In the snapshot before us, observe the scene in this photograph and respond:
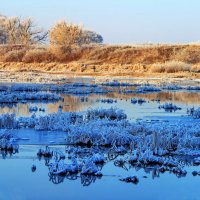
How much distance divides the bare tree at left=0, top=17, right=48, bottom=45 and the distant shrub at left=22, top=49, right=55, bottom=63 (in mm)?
15498

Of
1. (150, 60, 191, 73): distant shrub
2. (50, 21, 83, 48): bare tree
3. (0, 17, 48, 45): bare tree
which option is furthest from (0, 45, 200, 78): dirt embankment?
(0, 17, 48, 45): bare tree

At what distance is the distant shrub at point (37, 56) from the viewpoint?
63.2m

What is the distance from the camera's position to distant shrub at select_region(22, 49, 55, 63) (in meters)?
63.2

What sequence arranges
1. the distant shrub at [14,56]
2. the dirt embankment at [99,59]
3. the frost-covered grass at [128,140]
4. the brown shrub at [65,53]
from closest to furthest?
the frost-covered grass at [128,140]
the dirt embankment at [99,59]
the brown shrub at [65,53]
the distant shrub at [14,56]

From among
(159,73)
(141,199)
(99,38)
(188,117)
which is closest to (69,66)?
(159,73)

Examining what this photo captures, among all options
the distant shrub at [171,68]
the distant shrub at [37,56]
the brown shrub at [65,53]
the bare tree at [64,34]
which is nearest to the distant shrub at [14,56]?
the distant shrub at [37,56]

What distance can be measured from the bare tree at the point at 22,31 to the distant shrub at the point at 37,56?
15498 millimetres

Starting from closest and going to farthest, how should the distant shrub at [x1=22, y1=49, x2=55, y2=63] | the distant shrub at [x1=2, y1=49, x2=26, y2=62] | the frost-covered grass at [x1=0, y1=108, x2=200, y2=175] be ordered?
the frost-covered grass at [x1=0, y1=108, x2=200, y2=175]
the distant shrub at [x1=22, y1=49, x2=55, y2=63]
the distant shrub at [x1=2, y1=49, x2=26, y2=62]

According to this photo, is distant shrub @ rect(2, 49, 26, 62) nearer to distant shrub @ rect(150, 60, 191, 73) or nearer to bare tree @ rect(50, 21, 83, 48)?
bare tree @ rect(50, 21, 83, 48)

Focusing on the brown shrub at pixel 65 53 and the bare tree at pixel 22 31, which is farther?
the bare tree at pixel 22 31

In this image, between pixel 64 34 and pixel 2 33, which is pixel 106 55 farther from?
pixel 2 33

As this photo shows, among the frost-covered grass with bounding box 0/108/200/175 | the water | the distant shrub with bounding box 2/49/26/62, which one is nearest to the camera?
the water

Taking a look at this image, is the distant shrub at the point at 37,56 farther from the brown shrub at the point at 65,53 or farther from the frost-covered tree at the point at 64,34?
the frost-covered tree at the point at 64,34

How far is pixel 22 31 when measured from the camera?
81875mm
